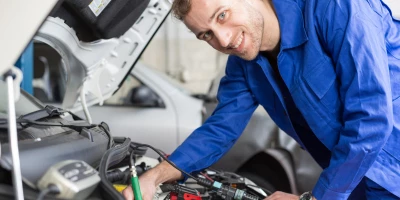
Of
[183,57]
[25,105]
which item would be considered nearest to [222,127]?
[25,105]

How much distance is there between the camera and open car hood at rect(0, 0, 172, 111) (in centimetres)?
169

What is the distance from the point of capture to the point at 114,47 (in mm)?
2090

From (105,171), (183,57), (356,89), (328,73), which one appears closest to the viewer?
(105,171)

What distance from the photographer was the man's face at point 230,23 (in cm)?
152

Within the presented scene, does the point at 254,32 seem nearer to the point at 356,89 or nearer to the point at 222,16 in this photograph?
the point at 222,16

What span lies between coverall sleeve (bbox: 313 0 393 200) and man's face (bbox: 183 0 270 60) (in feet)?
0.72

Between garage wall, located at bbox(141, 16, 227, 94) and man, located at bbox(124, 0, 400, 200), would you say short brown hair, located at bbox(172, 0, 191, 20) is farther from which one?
garage wall, located at bbox(141, 16, 227, 94)

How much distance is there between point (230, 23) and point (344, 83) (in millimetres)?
401

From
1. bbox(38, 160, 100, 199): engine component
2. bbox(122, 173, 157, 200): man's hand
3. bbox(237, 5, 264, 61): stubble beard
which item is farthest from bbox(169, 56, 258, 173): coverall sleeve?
bbox(38, 160, 100, 199): engine component

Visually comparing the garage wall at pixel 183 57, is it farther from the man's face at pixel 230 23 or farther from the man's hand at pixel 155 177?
the man's face at pixel 230 23

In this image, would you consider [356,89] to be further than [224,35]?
No

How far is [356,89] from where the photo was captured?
136cm

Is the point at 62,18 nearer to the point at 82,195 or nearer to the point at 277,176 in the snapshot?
the point at 82,195

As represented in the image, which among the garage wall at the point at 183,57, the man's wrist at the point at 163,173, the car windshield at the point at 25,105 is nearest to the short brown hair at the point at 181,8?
the man's wrist at the point at 163,173
